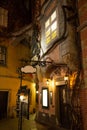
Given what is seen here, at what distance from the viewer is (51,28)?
1077 cm

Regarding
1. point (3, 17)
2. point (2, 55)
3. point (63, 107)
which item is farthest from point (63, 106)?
point (3, 17)

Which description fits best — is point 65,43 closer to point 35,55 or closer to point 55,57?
point 55,57

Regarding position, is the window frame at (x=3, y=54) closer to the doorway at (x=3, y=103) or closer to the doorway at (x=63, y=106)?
the doorway at (x=3, y=103)

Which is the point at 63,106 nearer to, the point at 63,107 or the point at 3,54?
the point at 63,107

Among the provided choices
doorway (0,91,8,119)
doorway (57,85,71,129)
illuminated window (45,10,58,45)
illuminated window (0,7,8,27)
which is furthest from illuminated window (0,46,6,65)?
doorway (57,85,71,129)

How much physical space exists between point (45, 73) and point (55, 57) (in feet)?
5.37

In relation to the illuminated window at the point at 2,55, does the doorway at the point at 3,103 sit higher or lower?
lower

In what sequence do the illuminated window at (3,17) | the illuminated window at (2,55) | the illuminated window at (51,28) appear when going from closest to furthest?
the illuminated window at (51,28) → the illuminated window at (3,17) → the illuminated window at (2,55)

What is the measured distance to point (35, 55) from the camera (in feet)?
42.5

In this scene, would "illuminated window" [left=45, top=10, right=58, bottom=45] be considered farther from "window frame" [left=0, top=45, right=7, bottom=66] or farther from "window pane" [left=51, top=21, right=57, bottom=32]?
"window frame" [left=0, top=45, right=7, bottom=66]

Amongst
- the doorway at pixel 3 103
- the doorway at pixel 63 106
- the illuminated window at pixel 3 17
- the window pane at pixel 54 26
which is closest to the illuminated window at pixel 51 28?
the window pane at pixel 54 26

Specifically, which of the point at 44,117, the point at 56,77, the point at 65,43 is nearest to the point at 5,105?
the point at 44,117

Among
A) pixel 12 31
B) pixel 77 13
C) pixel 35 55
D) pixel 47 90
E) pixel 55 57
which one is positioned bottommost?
pixel 47 90

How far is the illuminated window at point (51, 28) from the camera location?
33.4 ft
